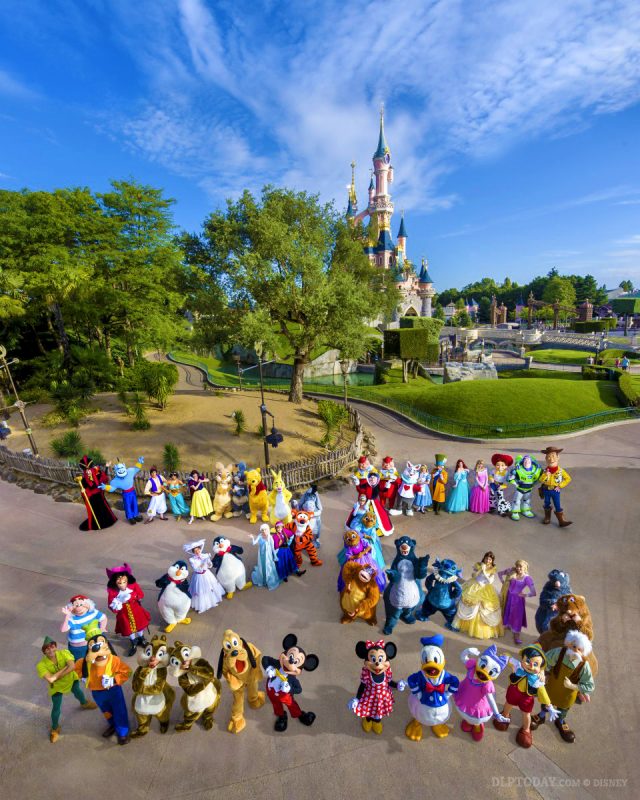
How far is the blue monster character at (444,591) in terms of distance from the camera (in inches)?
246

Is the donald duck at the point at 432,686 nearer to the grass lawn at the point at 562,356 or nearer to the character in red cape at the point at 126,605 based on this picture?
the character in red cape at the point at 126,605

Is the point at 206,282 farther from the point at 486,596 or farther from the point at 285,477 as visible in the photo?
the point at 486,596

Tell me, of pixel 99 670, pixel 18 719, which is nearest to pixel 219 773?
pixel 99 670

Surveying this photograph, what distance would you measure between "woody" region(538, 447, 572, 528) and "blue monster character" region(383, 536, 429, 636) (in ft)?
16.9

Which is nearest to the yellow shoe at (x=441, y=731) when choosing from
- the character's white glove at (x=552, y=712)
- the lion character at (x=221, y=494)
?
the character's white glove at (x=552, y=712)

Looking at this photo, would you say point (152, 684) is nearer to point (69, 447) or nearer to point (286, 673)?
point (286, 673)

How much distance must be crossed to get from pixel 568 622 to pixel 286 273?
1589cm

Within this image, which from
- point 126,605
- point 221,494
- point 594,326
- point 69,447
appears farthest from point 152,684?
point 594,326

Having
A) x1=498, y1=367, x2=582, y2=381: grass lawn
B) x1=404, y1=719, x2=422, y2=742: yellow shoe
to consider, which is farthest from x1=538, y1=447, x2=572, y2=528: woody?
x1=498, y1=367, x2=582, y2=381: grass lawn

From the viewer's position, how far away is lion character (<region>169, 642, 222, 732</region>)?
4559 mm

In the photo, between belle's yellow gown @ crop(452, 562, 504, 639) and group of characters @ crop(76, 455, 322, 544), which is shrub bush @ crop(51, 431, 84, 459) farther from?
belle's yellow gown @ crop(452, 562, 504, 639)

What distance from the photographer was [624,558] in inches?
328

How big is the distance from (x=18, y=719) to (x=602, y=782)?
746 centimetres

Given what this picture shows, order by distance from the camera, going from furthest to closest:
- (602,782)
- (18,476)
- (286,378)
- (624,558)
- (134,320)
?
1. (286,378)
2. (134,320)
3. (18,476)
4. (624,558)
5. (602,782)
